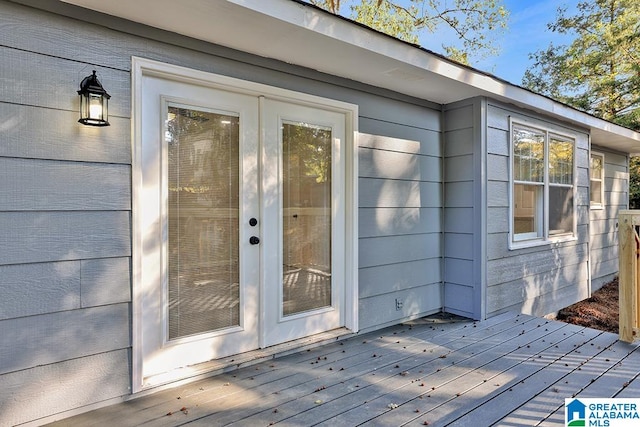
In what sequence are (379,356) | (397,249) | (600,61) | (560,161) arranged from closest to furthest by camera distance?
(379,356)
(397,249)
(560,161)
(600,61)

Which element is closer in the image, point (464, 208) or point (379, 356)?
point (379, 356)

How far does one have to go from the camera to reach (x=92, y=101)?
1.99m

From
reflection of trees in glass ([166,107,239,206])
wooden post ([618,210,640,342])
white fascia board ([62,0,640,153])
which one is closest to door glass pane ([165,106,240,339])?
reflection of trees in glass ([166,107,239,206])

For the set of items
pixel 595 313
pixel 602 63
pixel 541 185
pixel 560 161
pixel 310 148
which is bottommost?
pixel 595 313

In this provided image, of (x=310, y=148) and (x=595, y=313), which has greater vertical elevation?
(x=310, y=148)

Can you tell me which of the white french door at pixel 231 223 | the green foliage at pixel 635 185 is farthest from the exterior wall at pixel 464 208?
the green foliage at pixel 635 185

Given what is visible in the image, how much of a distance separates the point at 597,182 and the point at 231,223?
22.3 feet

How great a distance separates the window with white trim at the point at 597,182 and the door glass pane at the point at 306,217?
568cm

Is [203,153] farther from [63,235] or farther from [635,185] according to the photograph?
[635,185]

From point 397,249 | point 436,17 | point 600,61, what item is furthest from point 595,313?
point 600,61

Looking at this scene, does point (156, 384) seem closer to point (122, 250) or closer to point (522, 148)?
point (122, 250)

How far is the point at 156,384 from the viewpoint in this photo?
88.4 inches

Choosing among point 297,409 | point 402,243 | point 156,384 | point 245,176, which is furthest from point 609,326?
point 156,384

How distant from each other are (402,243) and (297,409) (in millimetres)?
1962
